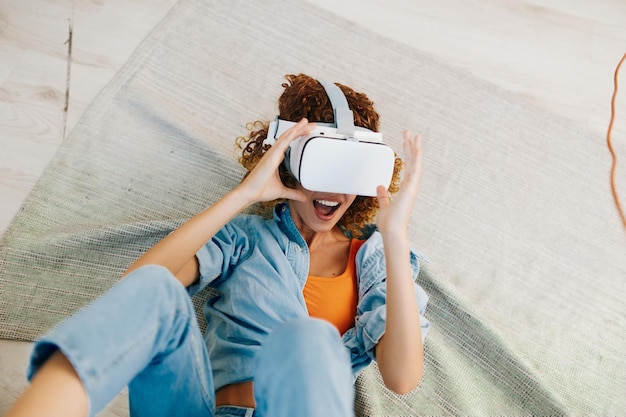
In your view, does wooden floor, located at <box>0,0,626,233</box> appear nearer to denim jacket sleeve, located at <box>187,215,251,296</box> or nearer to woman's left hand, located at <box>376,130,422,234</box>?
denim jacket sleeve, located at <box>187,215,251,296</box>

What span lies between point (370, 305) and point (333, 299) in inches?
2.5

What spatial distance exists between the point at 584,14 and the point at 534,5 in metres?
0.15

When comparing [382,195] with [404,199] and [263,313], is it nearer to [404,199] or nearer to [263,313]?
[404,199]

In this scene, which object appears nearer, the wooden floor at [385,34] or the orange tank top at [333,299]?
the orange tank top at [333,299]

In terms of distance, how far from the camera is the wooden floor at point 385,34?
124 cm

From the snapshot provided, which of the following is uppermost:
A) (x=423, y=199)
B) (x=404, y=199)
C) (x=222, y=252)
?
(x=404, y=199)

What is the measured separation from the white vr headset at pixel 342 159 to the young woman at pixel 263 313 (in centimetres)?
3

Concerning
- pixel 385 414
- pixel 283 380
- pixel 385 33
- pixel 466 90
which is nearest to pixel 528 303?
pixel 385 414

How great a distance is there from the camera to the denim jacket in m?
0.88

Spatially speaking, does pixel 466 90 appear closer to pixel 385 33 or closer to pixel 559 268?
pixel 385 33

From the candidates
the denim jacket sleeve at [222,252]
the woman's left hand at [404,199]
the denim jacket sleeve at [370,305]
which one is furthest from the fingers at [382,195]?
Answer: the denim jacket sleeve at [222,252]

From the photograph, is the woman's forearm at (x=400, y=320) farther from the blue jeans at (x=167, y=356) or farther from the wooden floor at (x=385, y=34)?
the wooden floor at (x=385, y=34)

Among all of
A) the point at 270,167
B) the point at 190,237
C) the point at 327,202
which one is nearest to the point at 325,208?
the point at 327,202

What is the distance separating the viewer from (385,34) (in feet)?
4.95
